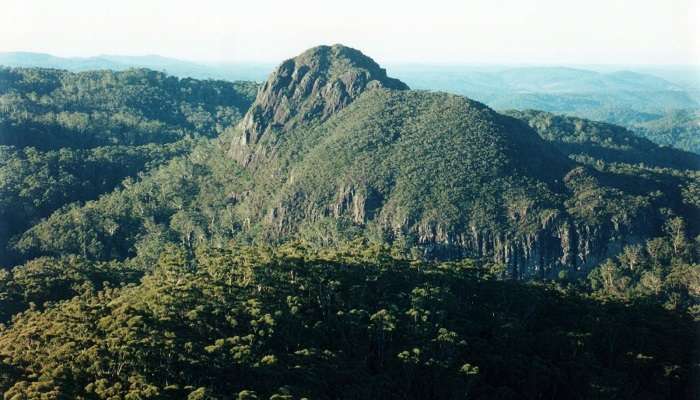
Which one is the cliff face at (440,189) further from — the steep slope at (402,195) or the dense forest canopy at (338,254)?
the dense forest canopy at (338,254)

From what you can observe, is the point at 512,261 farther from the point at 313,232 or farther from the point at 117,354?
the point at 117,354

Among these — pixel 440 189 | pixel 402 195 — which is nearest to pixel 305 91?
pixel 402 195

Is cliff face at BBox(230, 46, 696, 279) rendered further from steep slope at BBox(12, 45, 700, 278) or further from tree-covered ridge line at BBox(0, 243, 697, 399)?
tree-covered ridge line at BBox(0, 243, 697, 399)

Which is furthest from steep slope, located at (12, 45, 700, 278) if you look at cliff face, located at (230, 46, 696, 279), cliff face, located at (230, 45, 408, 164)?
cliff face, located at (230, 45, 408, 164)

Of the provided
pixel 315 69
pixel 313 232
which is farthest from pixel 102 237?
pixel 315 69

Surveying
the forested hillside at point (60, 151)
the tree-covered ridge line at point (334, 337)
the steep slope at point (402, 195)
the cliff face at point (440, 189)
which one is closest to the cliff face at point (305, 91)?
the steep slope at point (402, 195)

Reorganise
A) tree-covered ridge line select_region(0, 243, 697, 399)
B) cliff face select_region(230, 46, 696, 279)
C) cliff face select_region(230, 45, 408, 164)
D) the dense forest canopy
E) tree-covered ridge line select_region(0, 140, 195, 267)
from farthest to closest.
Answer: cliff face select_region(230, 45, 408, 164) → tree-covered ridge line select_region(0, 140, 195, 267) → cliff face select_region(230, 46, 696, 279) → the dense forest canopy → tree-covered ridge line select_region(0, 243, 697, 399)
